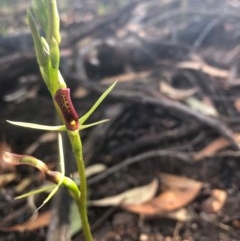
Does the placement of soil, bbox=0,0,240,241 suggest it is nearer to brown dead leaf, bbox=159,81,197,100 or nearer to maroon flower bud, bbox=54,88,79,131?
brown dead leaf, bbox=159,81,197,100

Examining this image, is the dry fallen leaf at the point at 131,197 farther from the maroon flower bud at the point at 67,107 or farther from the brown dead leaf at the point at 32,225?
the maroon flower bud at the point at 67,107

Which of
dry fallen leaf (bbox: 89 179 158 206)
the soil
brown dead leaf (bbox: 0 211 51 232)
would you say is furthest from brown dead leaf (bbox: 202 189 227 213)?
brown dead leaf (bbox: 0 211 51 232)

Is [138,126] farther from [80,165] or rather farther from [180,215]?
[80,165]

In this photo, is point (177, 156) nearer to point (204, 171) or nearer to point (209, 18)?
point (204, 171)

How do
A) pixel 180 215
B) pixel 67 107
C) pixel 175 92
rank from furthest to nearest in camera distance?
1. pixel 175 92
2. pixel 180 215
3. pixel 67 107

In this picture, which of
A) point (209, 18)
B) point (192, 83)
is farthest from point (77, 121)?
point (209, 18)

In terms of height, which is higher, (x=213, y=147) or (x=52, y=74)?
(x=52, y=74)

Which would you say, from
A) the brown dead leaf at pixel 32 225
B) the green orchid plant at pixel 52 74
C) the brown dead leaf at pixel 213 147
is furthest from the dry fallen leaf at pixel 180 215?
the green orchid plant at pixel 52 74

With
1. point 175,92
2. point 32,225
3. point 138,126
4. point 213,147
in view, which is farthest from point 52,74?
point 175,92
